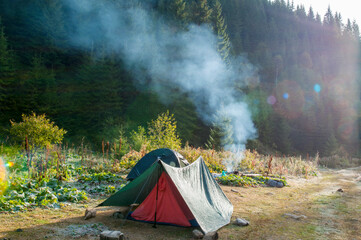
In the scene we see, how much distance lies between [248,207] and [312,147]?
90.5 ft

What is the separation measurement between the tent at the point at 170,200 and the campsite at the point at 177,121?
0.03 m

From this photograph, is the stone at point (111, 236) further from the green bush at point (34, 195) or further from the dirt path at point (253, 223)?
the green bush at point (34, 195)

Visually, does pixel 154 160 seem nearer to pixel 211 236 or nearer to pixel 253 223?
pixel 253 223

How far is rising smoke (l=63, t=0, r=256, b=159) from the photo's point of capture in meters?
24.3

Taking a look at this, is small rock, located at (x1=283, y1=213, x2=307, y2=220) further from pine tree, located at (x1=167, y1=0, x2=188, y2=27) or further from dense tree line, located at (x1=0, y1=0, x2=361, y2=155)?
pine tree, located at (x1=167, y1=0, x2=188, y2=27)

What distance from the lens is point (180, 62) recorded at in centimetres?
2542

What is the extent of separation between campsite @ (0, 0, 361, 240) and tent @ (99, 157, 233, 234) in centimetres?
3

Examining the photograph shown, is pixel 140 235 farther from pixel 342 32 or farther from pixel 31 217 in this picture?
pixel 342 32

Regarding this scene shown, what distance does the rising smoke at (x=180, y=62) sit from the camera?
24266mm

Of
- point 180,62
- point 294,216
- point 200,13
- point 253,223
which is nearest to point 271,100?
point 200,13

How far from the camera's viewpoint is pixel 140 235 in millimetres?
4277

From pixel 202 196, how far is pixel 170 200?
752 millimetres

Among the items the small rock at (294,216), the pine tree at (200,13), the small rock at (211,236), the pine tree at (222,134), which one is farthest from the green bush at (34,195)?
the pine tree at (200,13)

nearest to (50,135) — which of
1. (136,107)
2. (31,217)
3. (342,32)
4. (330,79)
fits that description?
(31,217)
